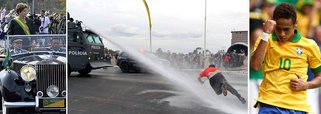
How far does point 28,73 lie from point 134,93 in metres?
1.21

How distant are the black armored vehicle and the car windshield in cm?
50

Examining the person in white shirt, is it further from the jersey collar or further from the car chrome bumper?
the jersey collar

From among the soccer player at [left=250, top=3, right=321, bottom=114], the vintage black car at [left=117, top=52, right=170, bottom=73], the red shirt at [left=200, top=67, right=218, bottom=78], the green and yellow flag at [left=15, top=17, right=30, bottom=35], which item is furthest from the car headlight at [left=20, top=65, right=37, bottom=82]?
the soccer player at [left=250, top=3, right=321, bottom=114]

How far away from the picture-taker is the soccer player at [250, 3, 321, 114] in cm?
347

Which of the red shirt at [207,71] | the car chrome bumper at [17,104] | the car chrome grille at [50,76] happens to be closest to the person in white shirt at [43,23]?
the car chrome grille at [50,76]

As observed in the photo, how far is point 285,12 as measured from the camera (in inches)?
136

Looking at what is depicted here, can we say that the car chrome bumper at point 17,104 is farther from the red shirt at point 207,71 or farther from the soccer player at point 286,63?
the soccer player at point 286,63

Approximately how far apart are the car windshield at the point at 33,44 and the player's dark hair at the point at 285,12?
1.85 m

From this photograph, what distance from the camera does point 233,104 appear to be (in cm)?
349

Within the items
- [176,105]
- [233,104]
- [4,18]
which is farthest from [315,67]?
[4,18]

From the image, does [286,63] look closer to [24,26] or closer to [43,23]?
[43,23]

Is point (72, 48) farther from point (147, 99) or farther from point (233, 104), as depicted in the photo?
point (233, 104)

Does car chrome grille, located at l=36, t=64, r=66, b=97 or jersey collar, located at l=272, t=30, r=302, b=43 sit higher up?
jersey collar, located at l=272, t=30, r=302, b=43

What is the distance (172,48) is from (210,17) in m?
0.38
